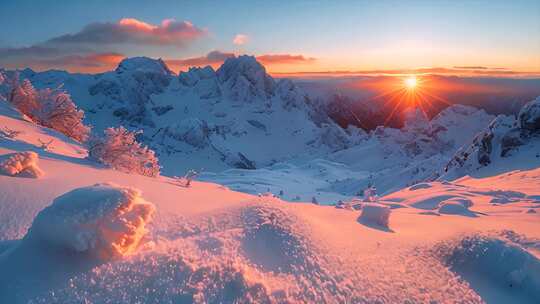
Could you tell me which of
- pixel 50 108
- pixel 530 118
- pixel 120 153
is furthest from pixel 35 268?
pixel 530 118

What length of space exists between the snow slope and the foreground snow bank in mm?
35

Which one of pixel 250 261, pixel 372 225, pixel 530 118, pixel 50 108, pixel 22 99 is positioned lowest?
pixel 372 225

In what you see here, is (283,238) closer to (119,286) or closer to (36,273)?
(119,286)

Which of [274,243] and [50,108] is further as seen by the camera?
[50,108]

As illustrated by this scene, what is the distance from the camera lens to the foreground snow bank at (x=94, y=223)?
2682mm

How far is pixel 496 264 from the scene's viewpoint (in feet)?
12.6

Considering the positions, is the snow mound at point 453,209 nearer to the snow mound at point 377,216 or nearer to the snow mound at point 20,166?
the snow mound at point 377,216

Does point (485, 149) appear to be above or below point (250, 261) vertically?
below

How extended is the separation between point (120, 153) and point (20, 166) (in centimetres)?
386

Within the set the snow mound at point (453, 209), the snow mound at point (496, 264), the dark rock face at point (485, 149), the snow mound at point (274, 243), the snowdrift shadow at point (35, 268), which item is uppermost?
the snowdrift shadow at point (35, 268)

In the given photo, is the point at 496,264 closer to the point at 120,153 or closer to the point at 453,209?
the point at 453,209

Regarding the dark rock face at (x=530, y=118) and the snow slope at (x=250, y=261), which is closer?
the snow slope at (x=250, y=261)

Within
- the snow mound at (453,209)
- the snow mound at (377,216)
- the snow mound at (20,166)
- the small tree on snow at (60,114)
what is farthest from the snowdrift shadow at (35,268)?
the small tree on snow at (60,114)

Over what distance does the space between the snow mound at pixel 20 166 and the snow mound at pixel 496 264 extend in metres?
5.35
